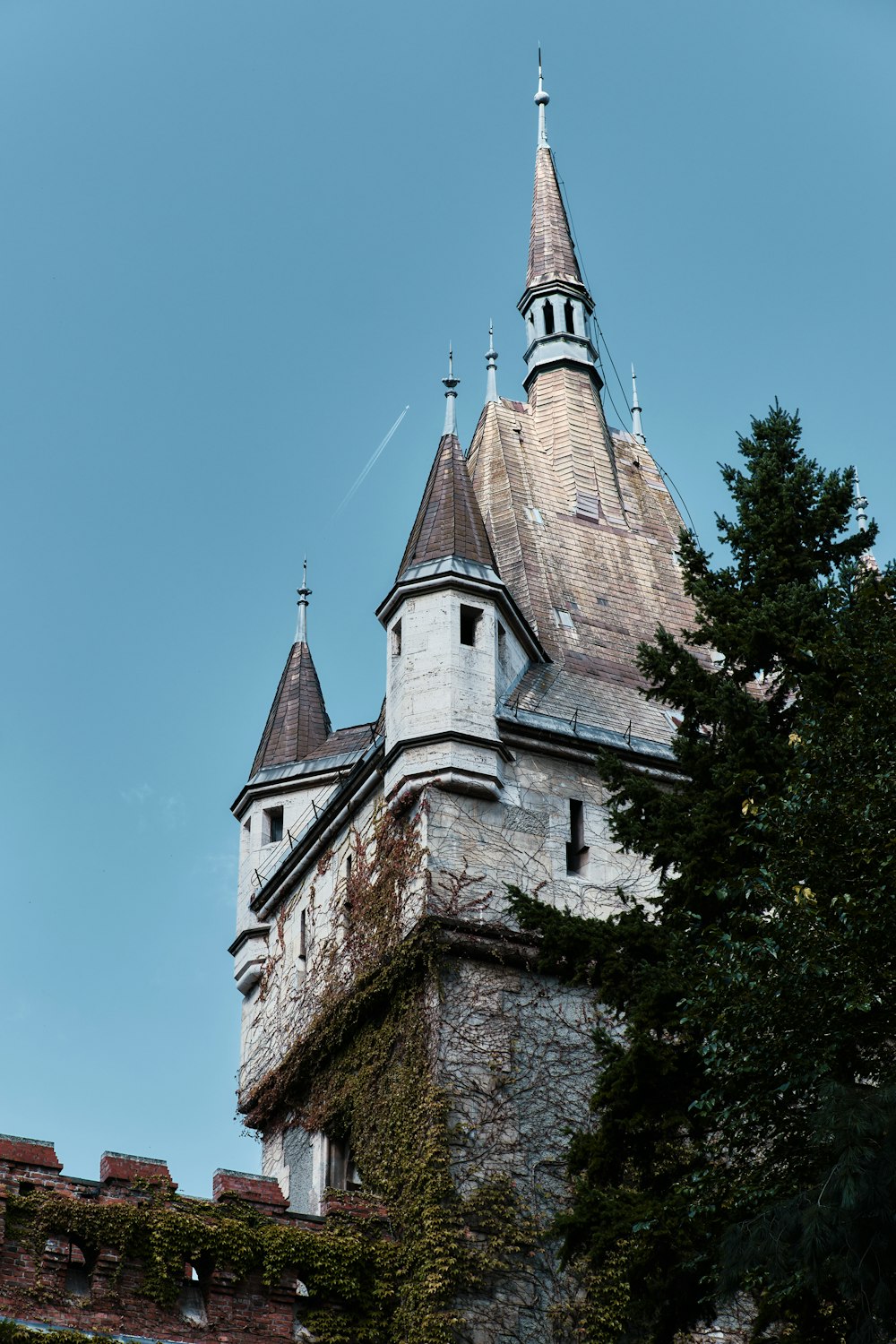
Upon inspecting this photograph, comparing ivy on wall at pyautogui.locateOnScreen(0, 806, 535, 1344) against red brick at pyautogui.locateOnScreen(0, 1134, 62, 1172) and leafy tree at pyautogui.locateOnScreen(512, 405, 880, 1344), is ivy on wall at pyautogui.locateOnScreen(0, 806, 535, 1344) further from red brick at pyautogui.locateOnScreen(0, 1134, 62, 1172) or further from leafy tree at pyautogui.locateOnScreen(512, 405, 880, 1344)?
leafy tree at pyautogui.locateOnScreen(512, 405, 880, 1344)

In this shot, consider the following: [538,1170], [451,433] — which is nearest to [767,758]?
[538,1170]

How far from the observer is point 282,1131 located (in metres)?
25.5

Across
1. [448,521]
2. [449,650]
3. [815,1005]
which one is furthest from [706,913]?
[448,521]

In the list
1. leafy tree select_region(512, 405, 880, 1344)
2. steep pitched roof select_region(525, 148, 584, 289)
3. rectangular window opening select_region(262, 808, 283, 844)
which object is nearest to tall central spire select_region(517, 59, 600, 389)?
steep pitched roof select_region(525, 148, 584, 289)

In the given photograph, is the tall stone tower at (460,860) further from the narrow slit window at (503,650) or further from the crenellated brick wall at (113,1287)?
the crenellated brick wall at (113,1287)

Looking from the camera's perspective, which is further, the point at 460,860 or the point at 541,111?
the point at 541,111

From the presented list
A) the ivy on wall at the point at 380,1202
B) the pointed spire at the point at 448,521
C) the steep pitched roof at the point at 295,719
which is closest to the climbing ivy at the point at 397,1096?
the ivy on wall at the point at 380,1202

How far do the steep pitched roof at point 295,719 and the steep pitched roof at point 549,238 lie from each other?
26.7ft

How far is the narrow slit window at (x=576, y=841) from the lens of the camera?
79.5ft

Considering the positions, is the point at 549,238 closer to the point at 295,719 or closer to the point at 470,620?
the point at 295,719

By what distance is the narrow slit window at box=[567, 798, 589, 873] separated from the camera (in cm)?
2422

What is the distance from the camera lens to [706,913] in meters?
17.9

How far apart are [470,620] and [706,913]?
8.03 metres

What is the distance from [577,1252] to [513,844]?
6947 millimetres
